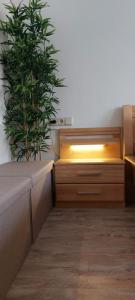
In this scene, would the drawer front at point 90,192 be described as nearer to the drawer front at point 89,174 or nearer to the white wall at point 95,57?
the drawer front at point 89,174

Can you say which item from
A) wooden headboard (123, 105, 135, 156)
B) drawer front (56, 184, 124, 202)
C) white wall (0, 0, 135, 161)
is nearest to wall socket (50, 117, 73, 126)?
white wall (0, 0, 135, 161)

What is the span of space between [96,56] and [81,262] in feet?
7.50

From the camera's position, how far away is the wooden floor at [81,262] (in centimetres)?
136

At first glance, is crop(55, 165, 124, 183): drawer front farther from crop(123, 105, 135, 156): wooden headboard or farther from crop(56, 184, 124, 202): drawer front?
crop(123, 105, 135, 156): wooden headboard

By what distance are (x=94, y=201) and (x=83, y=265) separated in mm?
1141

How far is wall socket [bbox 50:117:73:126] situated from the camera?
3.02 m

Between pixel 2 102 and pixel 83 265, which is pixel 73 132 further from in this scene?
pixel 83 265

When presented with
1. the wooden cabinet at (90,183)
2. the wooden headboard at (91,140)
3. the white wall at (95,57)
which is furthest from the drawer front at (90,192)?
the white wall at (95,57)

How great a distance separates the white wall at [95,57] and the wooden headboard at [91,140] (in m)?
0.09

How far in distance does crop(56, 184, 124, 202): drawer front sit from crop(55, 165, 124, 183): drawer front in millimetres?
56

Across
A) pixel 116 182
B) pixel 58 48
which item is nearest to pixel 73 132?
pixel 116 182

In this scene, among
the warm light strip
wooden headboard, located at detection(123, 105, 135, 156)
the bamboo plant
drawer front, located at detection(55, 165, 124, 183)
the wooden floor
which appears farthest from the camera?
the warm light strip

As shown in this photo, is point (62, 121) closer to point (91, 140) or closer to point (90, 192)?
point (91, 140)

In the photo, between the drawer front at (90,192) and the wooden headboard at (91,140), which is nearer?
the drawer front at (90,192)
